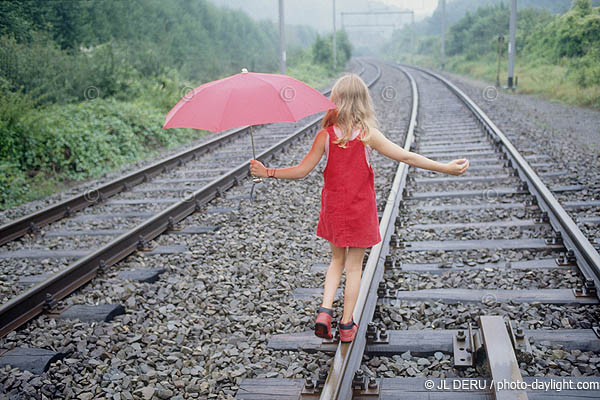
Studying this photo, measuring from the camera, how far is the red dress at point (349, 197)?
2.82m

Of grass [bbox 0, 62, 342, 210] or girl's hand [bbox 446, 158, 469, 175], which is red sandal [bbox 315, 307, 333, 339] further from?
grass [bbox 0, 62, 342, 210]

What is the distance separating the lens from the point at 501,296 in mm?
3516

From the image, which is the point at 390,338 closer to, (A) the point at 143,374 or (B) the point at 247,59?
(A) the point at 143,374

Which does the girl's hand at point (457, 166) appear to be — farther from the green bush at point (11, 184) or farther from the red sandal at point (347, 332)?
the green bush at point (11, 184)

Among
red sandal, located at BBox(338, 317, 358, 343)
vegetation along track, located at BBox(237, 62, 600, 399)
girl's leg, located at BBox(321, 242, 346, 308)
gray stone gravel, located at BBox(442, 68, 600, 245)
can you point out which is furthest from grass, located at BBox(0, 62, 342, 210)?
gray stone gravel, located at BBox(442, 68, 600, 245)

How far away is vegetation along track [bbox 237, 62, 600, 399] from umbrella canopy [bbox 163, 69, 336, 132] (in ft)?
4.43

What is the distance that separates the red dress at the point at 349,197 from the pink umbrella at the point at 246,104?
9.3 inches

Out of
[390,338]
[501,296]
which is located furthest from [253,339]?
[501,296]

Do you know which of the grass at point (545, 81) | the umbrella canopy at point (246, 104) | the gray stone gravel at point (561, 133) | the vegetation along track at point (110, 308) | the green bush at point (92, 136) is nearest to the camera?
the umbrella canopy at point (246, 104)

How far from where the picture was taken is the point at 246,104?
2727mm

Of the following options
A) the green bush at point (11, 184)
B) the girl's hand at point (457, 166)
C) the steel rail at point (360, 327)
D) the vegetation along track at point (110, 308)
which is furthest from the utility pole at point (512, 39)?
the girl's hand at point (457, 166)

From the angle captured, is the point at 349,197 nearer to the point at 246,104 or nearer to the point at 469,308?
the point at 246,104

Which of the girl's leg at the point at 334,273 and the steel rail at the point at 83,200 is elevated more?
the girl's leg at the point at 334,273

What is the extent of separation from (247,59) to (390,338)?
32093 millimetres
